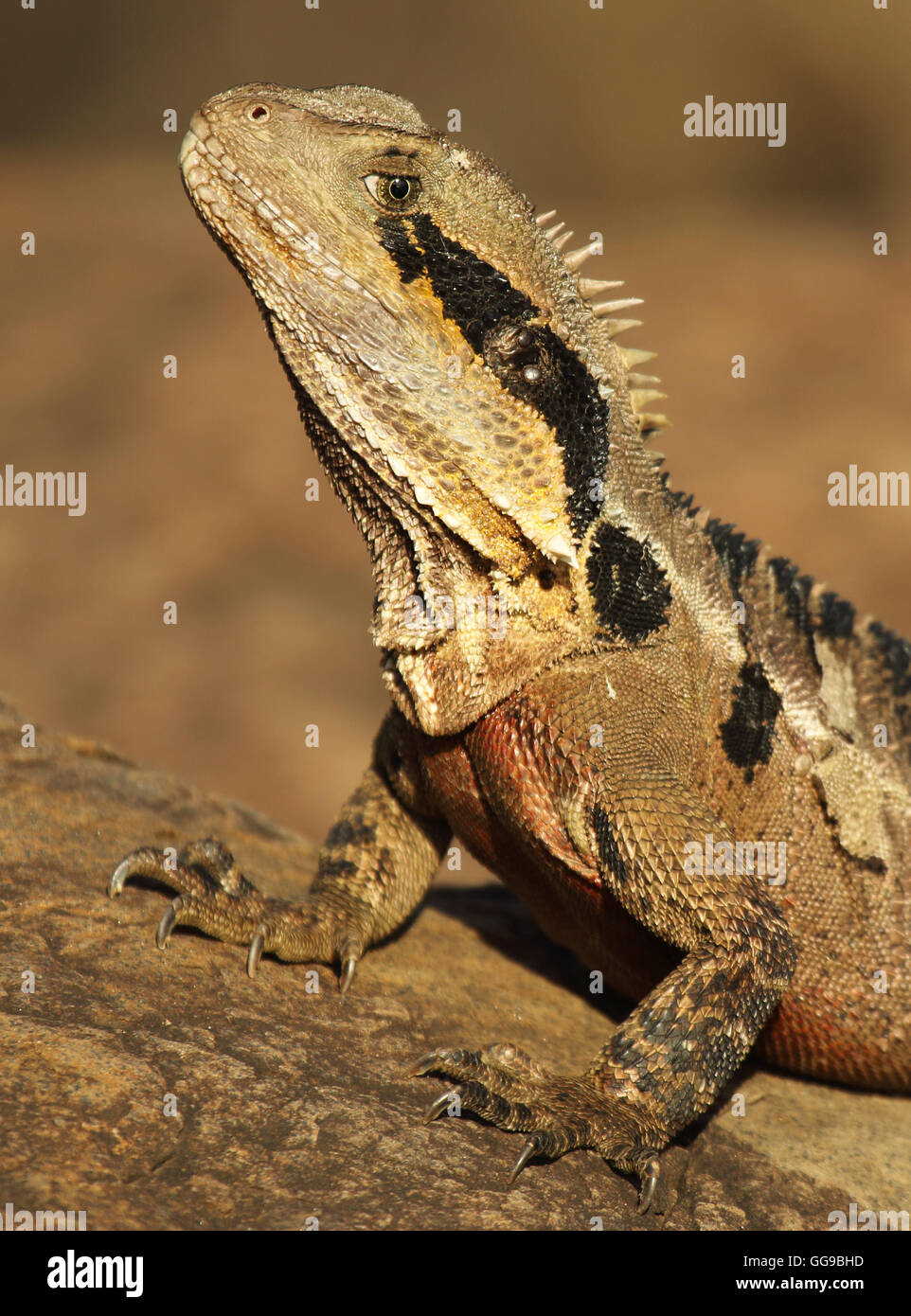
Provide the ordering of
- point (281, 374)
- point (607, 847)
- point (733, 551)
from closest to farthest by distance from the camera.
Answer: point (607, 847) < point (733, 551) < point (281, 374)

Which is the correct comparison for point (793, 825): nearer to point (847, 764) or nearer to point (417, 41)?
point (847, 764)

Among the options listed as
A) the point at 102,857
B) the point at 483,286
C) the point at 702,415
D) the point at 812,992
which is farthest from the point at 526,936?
the point at 702,415

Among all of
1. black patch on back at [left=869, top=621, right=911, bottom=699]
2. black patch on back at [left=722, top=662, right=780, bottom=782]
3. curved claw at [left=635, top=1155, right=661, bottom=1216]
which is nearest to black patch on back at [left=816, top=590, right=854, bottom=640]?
black patch on back at [left=869, top=621, right=911, bottom=699]

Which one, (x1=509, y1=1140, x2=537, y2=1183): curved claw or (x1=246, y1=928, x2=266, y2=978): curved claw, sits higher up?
(x1=246, y1=928, x2=266, y2=978): curved claw

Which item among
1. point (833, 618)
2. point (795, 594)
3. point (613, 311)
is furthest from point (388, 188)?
point (833, 618)

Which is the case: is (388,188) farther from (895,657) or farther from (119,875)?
(895,657)

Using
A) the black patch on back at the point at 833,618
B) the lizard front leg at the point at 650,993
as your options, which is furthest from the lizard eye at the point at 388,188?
the black patch on back at the point at 833,618

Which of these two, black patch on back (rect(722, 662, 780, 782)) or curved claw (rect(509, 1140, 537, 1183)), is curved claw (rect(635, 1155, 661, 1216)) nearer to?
curved claw (rect(509, 1140, 537, 1183))
